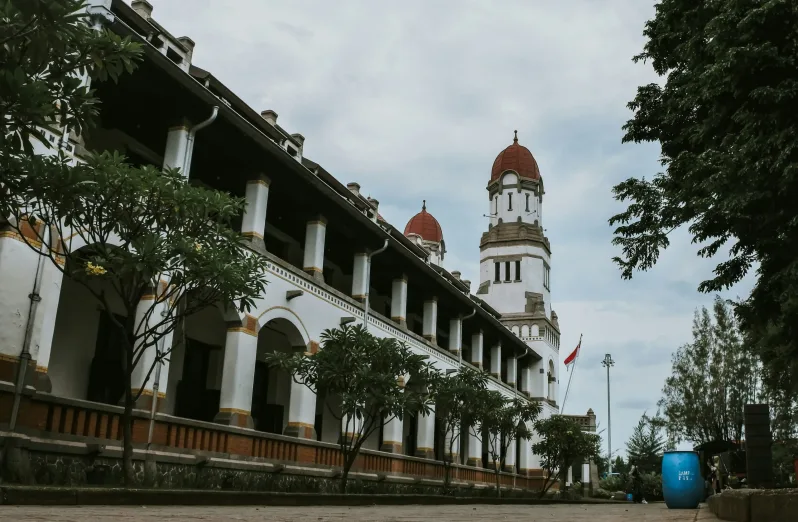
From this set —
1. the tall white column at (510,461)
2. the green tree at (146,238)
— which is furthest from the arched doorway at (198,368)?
the tall white column at (510,461)

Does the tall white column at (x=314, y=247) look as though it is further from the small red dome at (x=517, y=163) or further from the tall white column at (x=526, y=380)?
the small red dome at (x=517, y=163)

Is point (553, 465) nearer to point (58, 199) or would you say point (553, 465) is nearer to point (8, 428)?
point (8, 428)

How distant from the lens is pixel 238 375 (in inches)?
647

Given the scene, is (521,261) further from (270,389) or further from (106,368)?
(106,368)

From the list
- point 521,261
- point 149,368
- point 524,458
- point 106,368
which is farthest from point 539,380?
point 149,368

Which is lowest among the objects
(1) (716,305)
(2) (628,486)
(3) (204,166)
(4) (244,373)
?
(2) (628,486)

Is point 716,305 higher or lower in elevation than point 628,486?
higher

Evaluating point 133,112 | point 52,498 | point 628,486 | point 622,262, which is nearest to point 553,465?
point 628,486

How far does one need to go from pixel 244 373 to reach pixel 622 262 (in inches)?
344

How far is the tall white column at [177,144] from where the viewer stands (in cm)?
1509

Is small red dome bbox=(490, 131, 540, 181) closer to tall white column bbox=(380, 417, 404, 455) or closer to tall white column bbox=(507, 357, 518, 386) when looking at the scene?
tall white column bbox=(507, 357, 518, 386)

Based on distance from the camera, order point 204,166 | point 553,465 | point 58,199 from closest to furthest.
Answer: point 58,199, point 204,166, point 553,465

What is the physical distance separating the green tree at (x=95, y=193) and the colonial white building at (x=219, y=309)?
1.32 meters

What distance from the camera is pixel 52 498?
26.9ft
